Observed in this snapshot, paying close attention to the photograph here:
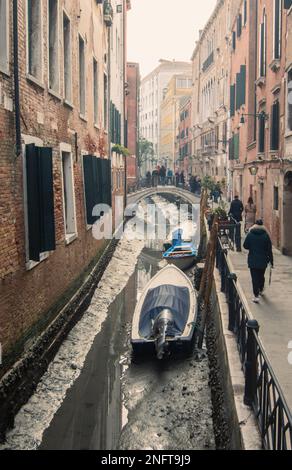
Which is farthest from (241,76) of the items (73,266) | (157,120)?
(157,120)

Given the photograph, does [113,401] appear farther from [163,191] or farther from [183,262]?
[163,191]

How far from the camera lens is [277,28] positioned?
15.6 m

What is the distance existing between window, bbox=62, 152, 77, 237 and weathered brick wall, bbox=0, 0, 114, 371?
0.33 m

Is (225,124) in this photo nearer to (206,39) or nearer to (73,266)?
(206,39)

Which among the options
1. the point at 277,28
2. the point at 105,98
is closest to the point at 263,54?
the point at 277,28

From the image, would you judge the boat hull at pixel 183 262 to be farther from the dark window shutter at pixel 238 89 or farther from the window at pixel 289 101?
the dark window shutter at pixel 238 89

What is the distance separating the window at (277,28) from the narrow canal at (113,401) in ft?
27.9

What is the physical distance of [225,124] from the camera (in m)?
31.9

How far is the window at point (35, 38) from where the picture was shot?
30.0ft

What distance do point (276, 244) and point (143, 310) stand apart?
6.33 meters

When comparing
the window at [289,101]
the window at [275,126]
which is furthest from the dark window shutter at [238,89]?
the window at [289,101]

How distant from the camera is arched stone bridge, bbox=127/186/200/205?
3344 cm
